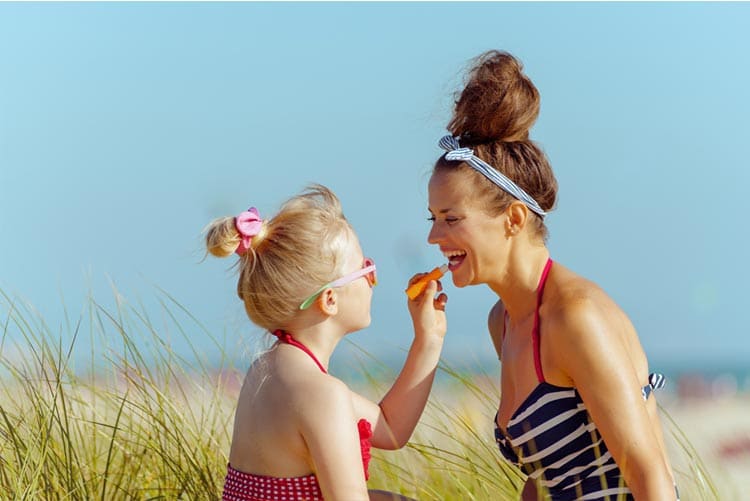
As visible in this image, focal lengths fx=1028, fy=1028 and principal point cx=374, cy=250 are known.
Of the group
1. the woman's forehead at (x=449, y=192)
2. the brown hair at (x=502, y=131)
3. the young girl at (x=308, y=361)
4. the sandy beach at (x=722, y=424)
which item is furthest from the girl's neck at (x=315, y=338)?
the sandy beach at (x=722, y=424)

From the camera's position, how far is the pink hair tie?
11.1 ft

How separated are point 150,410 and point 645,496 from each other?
7.06 feet

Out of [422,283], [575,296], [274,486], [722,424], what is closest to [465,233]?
[422,283]

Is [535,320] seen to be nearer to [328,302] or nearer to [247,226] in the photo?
[328,302]

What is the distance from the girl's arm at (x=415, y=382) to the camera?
3613 millimetres

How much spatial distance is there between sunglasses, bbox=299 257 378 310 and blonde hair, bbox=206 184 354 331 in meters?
0.02

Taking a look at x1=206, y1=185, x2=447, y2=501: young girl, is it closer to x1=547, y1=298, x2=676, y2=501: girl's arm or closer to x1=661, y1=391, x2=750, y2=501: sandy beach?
x1=547, y1=298, x2=676, y2=501: girl's arm

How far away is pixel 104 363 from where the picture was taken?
4723 millimetres

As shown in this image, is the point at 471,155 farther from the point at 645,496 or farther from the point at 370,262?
the point at 645,496

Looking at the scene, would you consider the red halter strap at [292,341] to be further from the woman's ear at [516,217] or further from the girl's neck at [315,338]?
the woman's ear at [516,217]

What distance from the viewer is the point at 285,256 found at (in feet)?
11.1

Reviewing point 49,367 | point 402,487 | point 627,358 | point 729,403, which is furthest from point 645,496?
point 729,403

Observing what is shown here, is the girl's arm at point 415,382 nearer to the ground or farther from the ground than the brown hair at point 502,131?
nearer to the ground

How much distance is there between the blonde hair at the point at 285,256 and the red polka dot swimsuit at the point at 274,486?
0.11 metres
